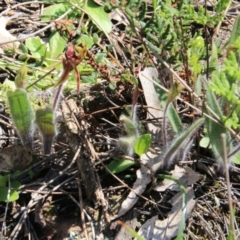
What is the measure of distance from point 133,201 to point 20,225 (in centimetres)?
45

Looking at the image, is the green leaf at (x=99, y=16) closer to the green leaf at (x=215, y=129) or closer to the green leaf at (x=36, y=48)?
the green leaf at (x=36, y=48)

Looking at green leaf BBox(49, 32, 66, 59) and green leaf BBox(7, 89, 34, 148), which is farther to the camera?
green leaf BBox(49, 32, 66, 59)

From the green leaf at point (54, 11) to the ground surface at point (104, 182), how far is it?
22.0 inches

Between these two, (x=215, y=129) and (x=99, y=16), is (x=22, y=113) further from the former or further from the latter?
(x=99, y=16)

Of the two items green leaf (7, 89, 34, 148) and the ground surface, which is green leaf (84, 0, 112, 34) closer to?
the ground surface

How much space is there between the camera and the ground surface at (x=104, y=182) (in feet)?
6.66

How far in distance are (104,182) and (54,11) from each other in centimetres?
109

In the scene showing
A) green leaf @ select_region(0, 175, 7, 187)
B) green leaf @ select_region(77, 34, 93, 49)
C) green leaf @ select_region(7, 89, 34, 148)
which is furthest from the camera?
green leaf @ select_region(77, 34, 93, 49)

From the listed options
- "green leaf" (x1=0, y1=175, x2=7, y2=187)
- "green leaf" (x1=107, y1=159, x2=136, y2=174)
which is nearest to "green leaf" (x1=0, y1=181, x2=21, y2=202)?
"green leaf" (x1=0, y1=175, x2=7, y2=187)

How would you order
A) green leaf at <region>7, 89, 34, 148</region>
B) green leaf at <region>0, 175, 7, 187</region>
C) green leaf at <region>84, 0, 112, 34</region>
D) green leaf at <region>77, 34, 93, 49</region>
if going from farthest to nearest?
green leaf at <region>84, 0, 112, 34</region> → green leaf at <region>77, 34, 93, 49</region> → green leaf at <region>0, 175, 7, 187</region> → green leaf at <region>7, 89, 34, 148</region>

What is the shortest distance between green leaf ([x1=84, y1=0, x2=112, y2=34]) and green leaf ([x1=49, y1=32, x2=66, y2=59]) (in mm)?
199

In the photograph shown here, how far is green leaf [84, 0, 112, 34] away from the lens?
2701mm

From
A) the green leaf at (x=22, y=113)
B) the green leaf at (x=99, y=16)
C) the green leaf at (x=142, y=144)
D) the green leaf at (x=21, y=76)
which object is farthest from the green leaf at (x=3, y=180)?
the green leaf at (x=99, y=16)

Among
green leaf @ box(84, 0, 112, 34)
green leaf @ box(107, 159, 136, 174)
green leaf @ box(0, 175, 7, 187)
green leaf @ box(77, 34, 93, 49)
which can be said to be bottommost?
green leaf @ box(0, 175, 7, 187)
